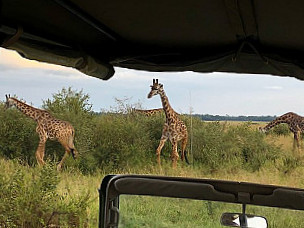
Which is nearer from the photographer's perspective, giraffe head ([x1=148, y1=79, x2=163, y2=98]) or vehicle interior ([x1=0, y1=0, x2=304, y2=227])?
vehicle interior ([x1=0, y1=0, x2=304, y2=227])

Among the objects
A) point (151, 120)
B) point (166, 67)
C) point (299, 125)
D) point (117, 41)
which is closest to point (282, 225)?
point (166, 67)

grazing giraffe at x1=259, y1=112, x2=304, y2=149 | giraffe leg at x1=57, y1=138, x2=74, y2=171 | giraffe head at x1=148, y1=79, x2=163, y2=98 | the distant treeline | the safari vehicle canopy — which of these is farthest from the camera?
giraffe leg at x1=57, y1=138, x2=74, y2=171

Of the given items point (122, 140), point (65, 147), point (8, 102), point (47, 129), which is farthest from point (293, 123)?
point (8, 102)

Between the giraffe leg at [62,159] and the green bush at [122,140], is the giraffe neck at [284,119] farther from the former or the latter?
the giraffe leg at [62,159]

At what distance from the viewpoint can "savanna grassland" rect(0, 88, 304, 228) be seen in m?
3.71

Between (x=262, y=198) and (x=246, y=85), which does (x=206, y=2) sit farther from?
(x=246, y=85)

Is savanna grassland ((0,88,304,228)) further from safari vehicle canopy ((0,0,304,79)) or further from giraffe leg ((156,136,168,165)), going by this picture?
safari vehicle canopy ((0,0,304,79))

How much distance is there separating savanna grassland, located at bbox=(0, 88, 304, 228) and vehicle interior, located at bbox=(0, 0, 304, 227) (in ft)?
5.50

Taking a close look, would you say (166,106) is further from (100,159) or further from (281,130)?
(281,130)

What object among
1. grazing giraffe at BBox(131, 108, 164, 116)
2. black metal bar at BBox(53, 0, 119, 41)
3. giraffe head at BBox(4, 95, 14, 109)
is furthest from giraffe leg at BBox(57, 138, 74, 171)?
black metal bar at BBox(53, 0, 119, 41)

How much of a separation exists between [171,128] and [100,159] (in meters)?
0.61

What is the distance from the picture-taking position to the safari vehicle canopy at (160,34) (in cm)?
150

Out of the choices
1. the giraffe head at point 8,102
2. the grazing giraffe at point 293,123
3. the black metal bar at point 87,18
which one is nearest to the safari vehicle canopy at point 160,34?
the black metal bar at point 87,18

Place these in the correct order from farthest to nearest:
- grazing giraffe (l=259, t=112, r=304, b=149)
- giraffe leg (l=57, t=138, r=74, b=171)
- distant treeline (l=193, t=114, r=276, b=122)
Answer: giraffe leg (l=57, t=138, r=74, b=171), distant treeline (l=193, t=114, r=276, b=122), grazing giraffe (l=259, t=112, r=304, b=149)
